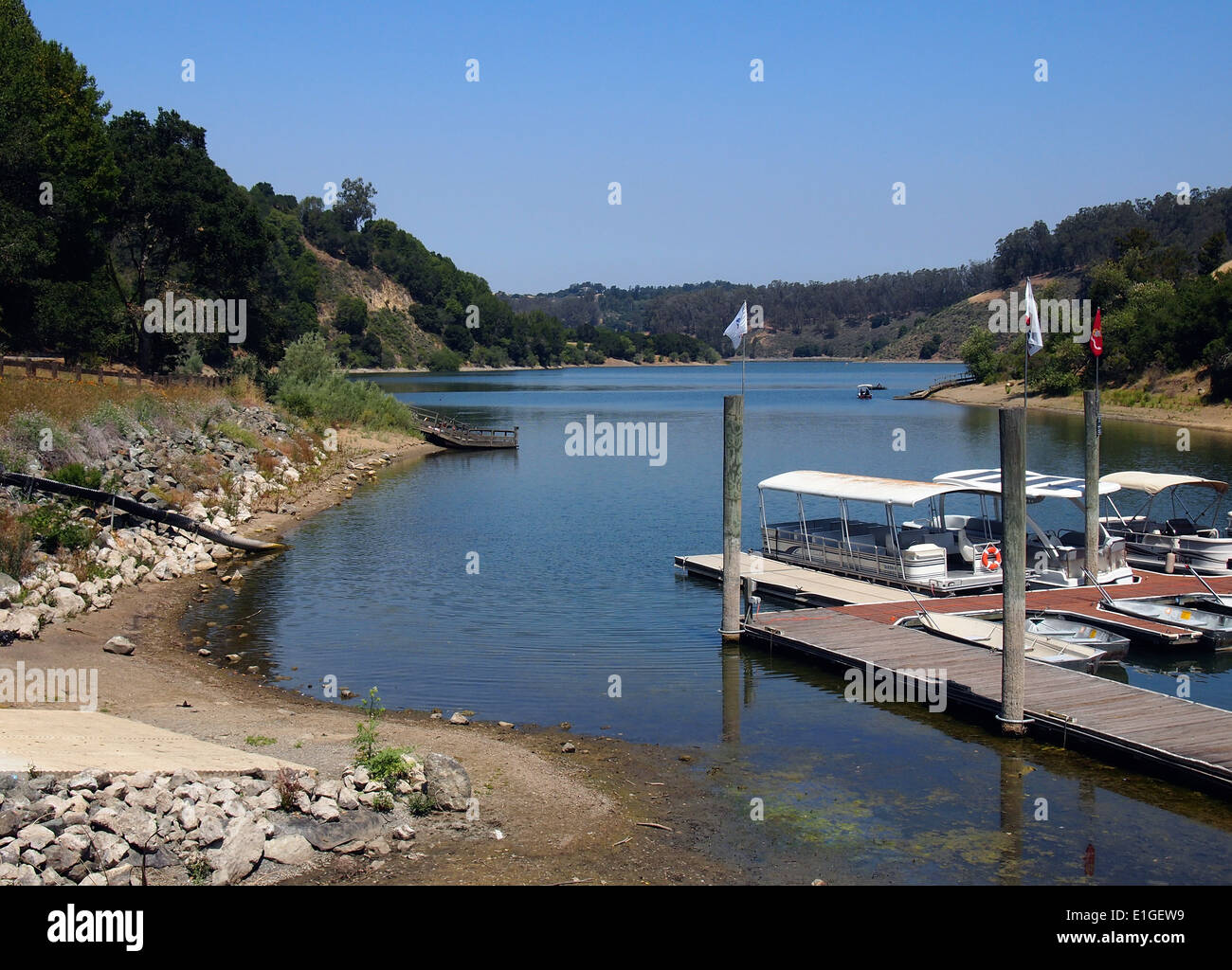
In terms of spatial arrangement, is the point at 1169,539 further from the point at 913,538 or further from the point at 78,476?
the point at 78,476

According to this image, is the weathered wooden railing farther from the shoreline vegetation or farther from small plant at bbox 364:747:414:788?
small plant at bbox 364:747:414:788

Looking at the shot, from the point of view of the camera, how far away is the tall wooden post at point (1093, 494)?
88.0ft

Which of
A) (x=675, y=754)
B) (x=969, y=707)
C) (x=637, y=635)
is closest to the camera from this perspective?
(x=675, y=754)

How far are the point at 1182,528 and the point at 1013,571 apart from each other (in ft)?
56.9

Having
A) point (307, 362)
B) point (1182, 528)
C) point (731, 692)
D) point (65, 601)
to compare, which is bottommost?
point (731, 692)

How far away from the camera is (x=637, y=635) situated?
24.8 metres

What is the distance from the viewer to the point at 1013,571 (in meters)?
17.5

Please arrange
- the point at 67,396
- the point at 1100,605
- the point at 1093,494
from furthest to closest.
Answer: the point at 67,396
the point at 1093,494
the point at 1100,605

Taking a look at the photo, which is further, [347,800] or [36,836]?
[347,800]

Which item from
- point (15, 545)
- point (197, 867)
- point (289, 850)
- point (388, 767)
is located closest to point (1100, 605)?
point (388, 767)

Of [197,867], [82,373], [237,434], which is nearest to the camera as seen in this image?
[197,867]

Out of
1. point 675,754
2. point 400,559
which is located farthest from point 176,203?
point 675,754

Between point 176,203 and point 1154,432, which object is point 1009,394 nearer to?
point 1154,432
